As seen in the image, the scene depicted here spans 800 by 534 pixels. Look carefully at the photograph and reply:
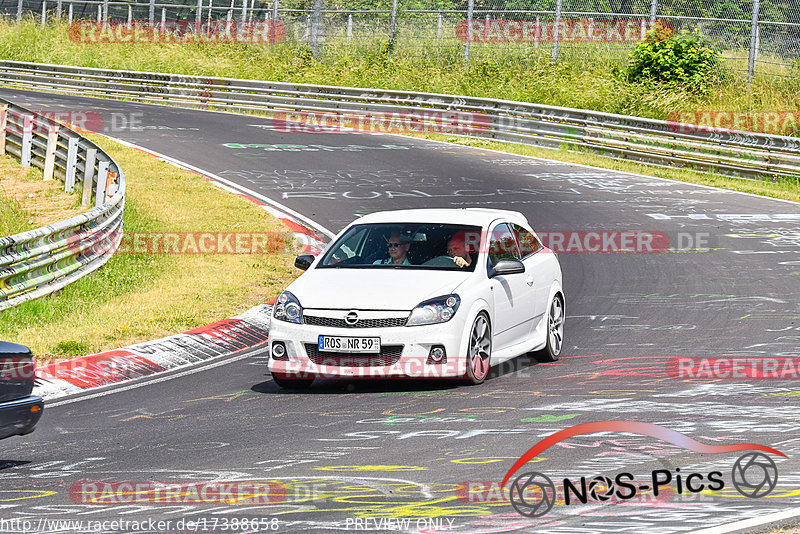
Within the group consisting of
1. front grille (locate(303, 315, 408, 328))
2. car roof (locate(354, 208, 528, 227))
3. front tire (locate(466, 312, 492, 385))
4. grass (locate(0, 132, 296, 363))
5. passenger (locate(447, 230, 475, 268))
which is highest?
car roof (locate(354, 208, 528, 227))

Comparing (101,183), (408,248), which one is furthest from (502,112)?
(408,248)

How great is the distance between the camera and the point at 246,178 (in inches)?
987

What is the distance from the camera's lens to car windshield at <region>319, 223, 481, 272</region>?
1060cm

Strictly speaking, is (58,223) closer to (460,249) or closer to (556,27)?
(460,249)

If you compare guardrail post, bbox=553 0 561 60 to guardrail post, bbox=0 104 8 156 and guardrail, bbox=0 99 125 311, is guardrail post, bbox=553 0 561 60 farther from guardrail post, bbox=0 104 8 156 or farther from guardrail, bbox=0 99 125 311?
guardrail post, bbox=0 104 8 156

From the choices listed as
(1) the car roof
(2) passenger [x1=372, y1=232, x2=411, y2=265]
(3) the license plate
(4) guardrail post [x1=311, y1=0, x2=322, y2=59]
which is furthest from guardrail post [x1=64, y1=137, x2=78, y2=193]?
(4) guardrail post [x1=311, y1=0, x2=322, y2=59]

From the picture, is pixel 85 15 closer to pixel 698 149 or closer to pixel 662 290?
pixel 698 149

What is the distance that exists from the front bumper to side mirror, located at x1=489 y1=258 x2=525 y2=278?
0.87 metres

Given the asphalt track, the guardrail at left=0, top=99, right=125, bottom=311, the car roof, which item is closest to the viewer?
the asphalt track

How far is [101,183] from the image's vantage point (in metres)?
19.5

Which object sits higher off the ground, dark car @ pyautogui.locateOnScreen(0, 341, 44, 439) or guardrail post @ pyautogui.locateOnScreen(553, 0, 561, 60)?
guardrail post @ pyautogui.locateOnScreen(553, 0, 561, 60)

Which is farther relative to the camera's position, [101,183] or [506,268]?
[101,183]

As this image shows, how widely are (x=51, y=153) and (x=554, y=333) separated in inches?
583

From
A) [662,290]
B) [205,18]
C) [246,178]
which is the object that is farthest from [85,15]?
[662,290]
